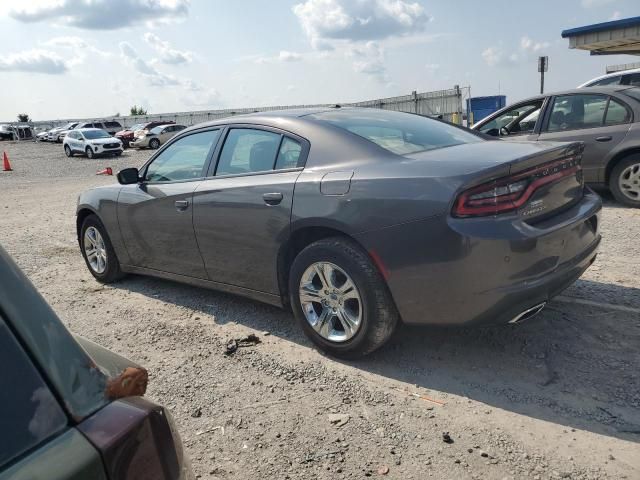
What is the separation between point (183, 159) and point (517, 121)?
5.31 m

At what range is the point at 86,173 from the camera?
851 inches

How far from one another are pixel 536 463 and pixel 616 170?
5942mm

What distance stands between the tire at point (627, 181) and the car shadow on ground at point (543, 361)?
3299mm

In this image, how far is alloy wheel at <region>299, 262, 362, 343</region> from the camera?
11.5ft

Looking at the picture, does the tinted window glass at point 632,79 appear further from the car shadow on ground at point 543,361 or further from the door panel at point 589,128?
the car shadow on ground at point 543,361

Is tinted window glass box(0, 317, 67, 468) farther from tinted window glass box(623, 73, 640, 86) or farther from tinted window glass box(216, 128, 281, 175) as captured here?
tinted window glass box(623, 73, 640, 86)

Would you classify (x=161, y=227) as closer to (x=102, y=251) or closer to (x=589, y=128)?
(x=102, y=251)

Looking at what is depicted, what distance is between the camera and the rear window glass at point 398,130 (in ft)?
12.3

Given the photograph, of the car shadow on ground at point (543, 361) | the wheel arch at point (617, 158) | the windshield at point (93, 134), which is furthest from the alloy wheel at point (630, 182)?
the windshield at point (93, 134)

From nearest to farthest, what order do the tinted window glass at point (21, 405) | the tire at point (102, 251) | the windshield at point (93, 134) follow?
the tinted window glass at point (21, 405) < the tire at point (102, 251) < the windshield at point (93, 134)

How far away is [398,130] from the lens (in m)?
4.00

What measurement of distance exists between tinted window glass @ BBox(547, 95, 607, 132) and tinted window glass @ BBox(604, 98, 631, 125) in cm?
8

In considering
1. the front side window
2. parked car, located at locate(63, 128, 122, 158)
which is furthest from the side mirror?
parked car, located at locate(63, 128, 122, 158)

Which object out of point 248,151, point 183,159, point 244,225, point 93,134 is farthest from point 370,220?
point 93,134
